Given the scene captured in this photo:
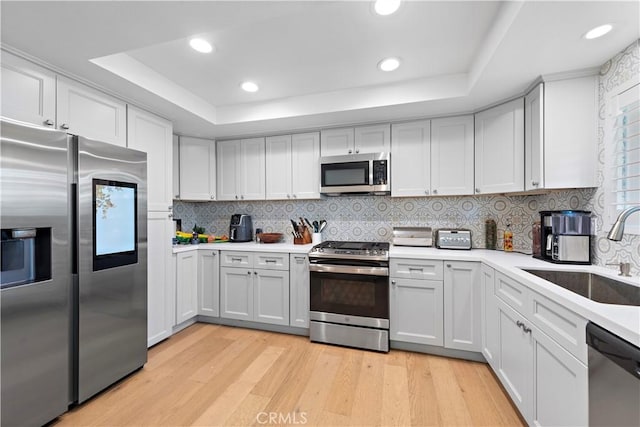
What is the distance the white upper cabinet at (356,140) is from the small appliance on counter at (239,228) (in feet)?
4.23

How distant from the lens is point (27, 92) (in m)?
1.60

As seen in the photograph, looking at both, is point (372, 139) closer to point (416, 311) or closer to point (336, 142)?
point (336, 142)

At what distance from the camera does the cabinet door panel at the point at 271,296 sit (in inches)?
107

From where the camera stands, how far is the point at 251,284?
2.83 meters

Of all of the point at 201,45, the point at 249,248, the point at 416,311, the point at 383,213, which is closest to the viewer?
the point at 201,45

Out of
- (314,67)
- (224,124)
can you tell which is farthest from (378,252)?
(224,124)

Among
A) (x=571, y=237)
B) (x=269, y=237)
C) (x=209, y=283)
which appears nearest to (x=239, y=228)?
(x=269, y=237)

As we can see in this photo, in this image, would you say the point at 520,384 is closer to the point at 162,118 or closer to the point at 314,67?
the point at 314,67

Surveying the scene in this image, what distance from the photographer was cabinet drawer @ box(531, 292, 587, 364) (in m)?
1.06

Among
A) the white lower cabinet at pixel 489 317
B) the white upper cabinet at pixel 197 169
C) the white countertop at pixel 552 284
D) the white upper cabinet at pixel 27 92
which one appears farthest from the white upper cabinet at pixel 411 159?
the white upper cabinet at pixel 27 92

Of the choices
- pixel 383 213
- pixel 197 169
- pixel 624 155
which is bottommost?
pixel 383 213

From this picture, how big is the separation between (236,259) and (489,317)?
235cm

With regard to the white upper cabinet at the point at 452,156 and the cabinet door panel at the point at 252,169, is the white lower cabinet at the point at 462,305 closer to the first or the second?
the white upper cabinet at the point at 452,156

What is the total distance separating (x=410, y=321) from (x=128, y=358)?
225 cm
